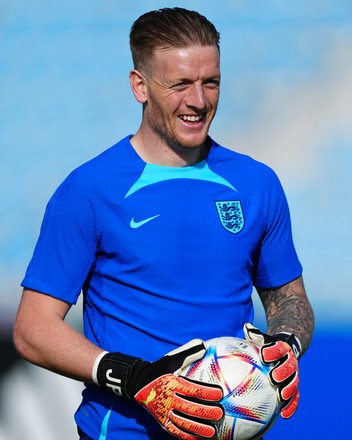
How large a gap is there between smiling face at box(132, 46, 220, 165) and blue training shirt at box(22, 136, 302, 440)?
0.11m

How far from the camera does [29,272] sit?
10.1ft

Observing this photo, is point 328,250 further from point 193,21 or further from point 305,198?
point 193,21

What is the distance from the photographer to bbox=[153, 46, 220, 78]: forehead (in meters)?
3.11

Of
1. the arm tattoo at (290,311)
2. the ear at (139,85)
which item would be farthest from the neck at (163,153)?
the arm tattoo at (290,311)

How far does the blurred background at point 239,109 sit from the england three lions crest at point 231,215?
1.89 m

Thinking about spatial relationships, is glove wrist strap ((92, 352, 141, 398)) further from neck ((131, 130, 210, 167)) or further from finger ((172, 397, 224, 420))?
neck ((131, 130, 210, 167))

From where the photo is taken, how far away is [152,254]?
3021 millimetres

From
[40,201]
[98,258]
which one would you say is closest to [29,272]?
[98,258]

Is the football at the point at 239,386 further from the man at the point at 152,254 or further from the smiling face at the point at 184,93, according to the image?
the smiling face at the point at 184,93

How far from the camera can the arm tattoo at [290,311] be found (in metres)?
3.19

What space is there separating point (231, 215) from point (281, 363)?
48cm

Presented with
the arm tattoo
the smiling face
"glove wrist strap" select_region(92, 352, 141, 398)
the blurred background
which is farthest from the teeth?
the blurred background

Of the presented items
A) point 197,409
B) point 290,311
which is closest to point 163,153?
point 290,311

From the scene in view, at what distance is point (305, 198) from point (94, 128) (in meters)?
1.03
